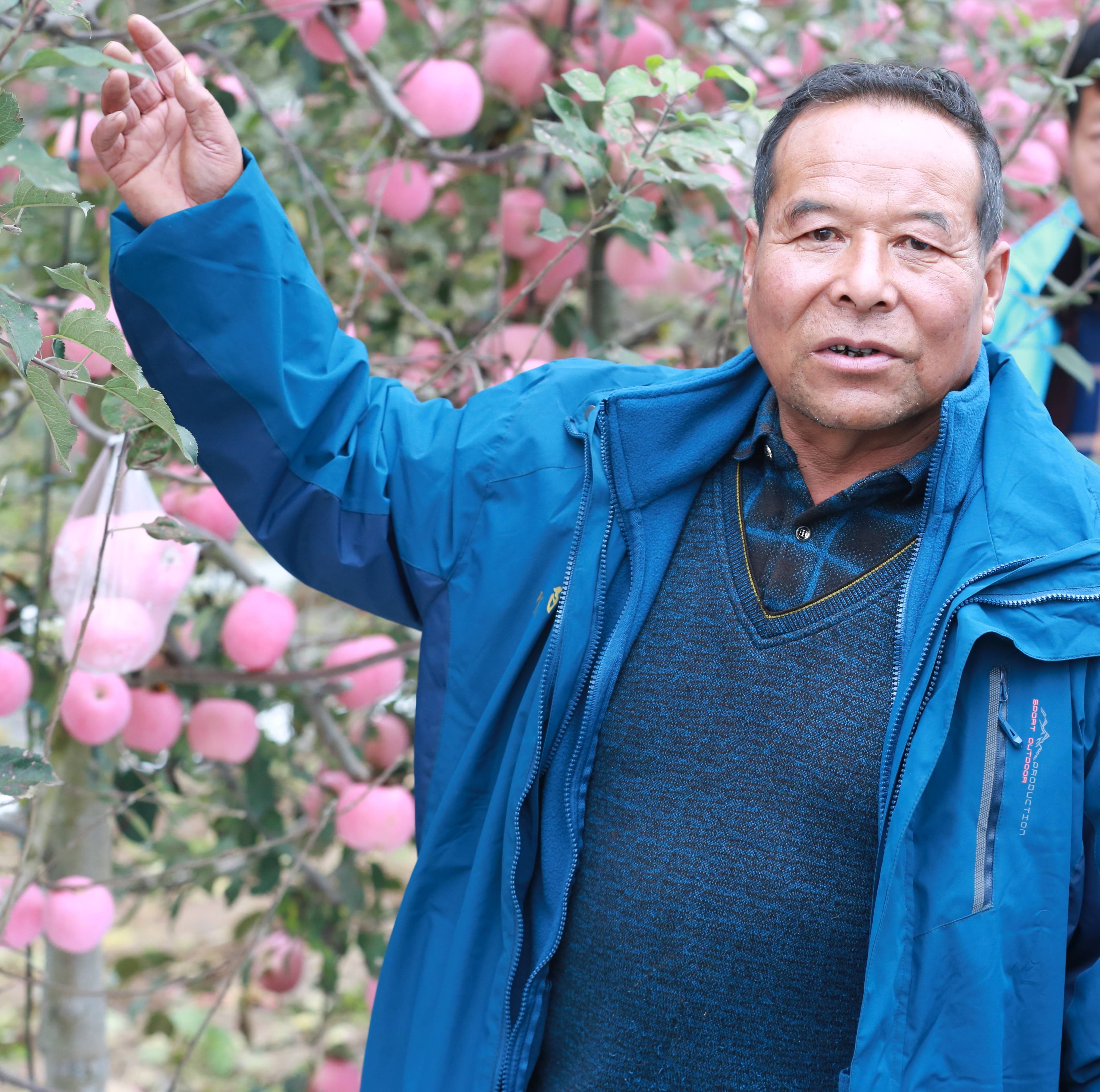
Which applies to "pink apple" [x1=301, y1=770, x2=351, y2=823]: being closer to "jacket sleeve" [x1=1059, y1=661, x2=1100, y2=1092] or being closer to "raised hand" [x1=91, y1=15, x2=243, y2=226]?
"raised hand" [x1=91, y1=15, x2=243, y2=226]

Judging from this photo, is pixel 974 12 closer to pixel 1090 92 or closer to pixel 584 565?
pixel 1090 92

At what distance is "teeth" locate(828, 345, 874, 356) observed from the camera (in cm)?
113

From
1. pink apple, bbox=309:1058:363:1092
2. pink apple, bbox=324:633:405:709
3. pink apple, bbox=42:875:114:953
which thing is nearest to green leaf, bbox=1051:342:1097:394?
pink apple, bbox=324:633:405:709

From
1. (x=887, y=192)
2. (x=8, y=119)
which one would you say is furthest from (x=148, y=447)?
(x=887, y=192)

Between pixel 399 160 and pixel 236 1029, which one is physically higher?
pixel 399 160

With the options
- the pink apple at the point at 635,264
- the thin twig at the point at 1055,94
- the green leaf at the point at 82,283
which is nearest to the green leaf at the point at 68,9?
the green leaf at the point at 82,283

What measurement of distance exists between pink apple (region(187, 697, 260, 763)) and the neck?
1009 millimetres

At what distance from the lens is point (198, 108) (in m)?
1.16

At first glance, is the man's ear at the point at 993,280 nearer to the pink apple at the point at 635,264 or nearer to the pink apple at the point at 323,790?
the pink apple at the point at 635,264

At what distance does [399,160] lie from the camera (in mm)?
2008

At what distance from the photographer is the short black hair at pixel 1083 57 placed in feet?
6.13

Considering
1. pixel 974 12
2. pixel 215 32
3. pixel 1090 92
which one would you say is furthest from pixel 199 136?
pixel 974 12

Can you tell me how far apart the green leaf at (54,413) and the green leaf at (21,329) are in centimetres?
2

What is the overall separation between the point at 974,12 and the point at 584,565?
184 centimetres
